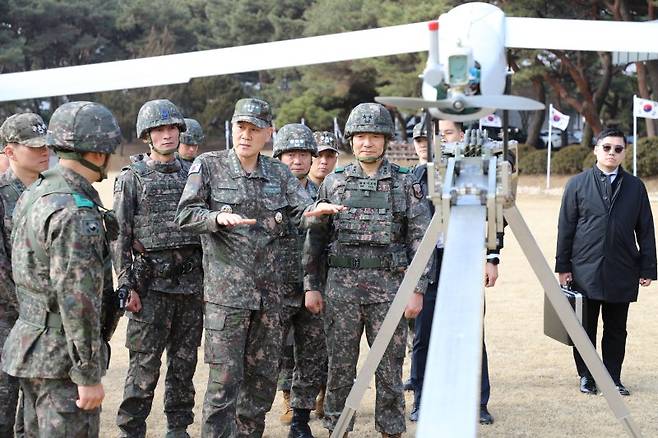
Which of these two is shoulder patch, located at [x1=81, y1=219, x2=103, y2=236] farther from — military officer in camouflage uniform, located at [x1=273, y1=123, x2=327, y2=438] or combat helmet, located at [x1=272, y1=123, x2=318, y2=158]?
combat helmet, located at [x1=272, y1=123, x2=318, y2=158]

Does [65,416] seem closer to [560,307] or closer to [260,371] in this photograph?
[260,371]

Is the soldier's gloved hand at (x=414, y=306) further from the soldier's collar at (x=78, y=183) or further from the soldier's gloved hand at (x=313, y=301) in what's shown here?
the soldier's collar at (x=78, y=183)

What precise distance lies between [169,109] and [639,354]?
17.9 feet

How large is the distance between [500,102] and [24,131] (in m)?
3.30

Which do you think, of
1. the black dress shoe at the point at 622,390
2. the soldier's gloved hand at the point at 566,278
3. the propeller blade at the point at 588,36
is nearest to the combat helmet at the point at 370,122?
the propeller blade at the point at 588,36

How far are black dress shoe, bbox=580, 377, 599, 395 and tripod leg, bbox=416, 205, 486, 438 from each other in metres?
4.26

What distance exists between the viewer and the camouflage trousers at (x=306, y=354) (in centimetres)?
608

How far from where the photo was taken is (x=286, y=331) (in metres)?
6.21

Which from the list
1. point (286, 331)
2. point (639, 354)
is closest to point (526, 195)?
point (639, 354)

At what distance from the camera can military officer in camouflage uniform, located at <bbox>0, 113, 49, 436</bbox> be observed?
16.7 feet

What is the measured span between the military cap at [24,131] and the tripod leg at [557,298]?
127 inches

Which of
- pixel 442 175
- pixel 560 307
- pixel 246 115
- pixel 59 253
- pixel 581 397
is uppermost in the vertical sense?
pixel 246 115

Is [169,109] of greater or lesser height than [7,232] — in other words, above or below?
above

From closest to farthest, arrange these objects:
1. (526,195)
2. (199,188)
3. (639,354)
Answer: (199,188), (639,354), (526,195)
